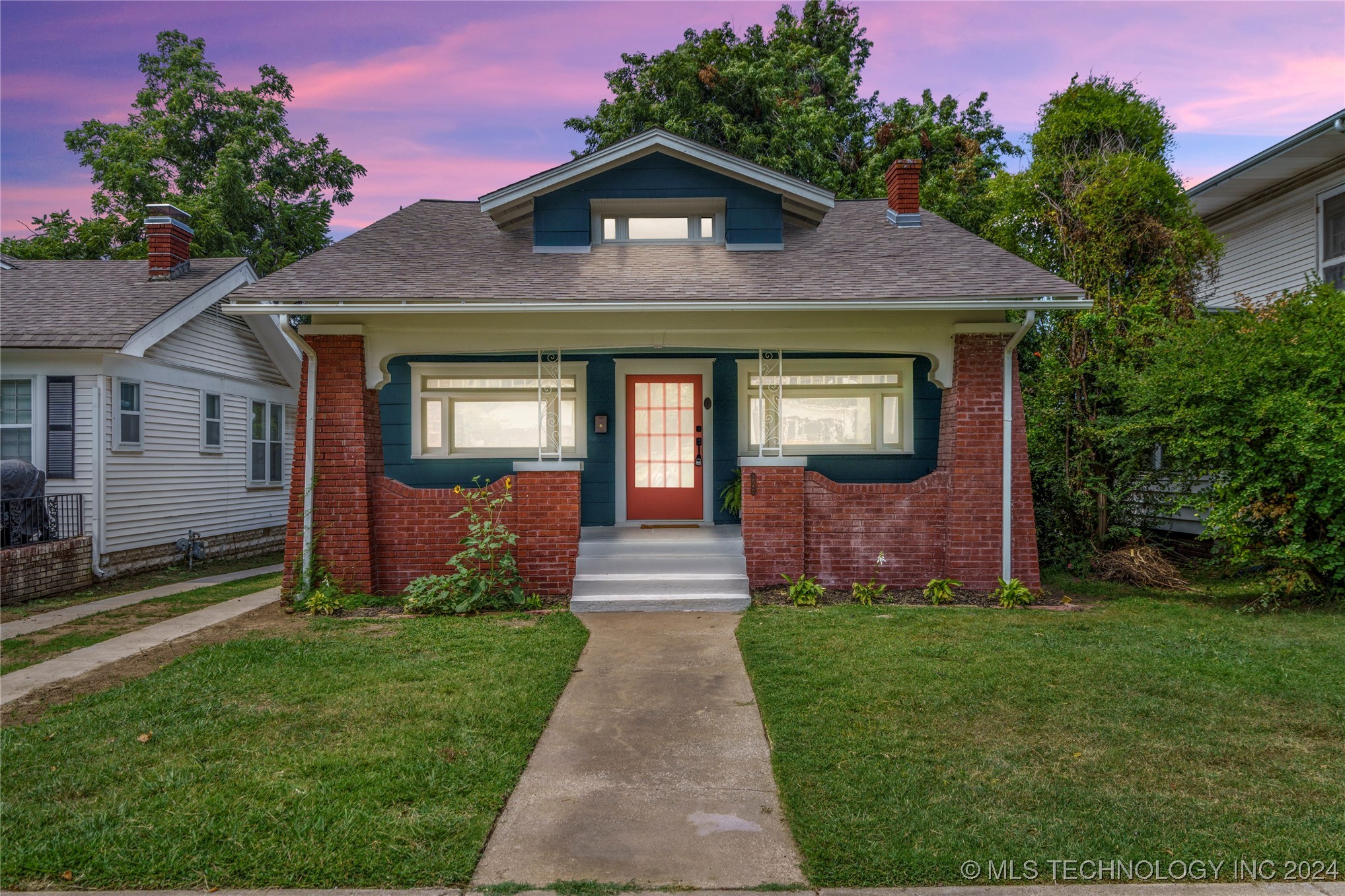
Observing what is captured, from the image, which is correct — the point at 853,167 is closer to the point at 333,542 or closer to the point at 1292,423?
the point at 1292,423

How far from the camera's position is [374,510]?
835 centimetres

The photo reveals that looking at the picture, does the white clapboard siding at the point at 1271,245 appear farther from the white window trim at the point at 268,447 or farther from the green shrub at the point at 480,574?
the white window trim at the point at 268,447

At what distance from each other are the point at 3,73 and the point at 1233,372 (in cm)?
1218

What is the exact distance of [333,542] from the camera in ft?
26.9

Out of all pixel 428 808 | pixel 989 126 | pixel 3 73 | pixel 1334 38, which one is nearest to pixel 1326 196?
pixel 1334 38

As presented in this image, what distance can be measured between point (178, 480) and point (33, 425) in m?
2.29

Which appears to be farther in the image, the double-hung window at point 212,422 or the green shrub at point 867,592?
the double-hung window at point 212,422

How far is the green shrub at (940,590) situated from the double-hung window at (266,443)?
12.8 m

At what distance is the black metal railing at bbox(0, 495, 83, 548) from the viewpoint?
9.67m

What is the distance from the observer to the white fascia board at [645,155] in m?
9.70

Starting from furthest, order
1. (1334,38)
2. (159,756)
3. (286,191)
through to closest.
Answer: (286,191)
(1334,38)
(159,756)

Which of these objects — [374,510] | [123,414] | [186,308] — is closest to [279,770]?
[374,510]

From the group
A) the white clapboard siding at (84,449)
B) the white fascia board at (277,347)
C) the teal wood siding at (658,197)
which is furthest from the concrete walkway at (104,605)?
the teal wood siding at (658,197)

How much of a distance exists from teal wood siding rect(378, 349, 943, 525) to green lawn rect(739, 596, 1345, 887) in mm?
3337
